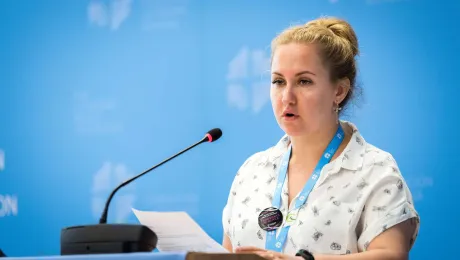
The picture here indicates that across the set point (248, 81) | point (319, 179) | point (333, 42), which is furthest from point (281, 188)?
point (248, 81)

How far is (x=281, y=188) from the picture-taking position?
2059 mm

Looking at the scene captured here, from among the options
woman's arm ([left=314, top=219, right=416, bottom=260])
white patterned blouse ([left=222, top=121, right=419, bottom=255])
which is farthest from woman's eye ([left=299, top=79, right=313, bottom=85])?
woman's arm ([left=314, top=219, right=416, bottom=260])

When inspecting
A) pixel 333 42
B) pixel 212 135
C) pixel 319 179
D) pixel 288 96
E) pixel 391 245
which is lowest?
pixel 391 245

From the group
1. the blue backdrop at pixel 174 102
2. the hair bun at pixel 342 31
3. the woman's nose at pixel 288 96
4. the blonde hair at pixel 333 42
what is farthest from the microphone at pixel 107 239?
the blue backdrop at pixel 174 102

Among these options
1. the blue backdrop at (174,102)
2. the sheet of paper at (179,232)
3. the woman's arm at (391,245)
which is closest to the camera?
the sheet of paper at (179,232)

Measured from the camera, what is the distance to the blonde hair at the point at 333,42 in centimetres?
207

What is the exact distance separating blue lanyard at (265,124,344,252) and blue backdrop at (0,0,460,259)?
39.2 inches

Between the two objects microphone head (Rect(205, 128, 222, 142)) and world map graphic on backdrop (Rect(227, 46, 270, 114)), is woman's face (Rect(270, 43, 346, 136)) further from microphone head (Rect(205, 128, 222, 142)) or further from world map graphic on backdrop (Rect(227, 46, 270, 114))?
world map graphic on backdrop (Rect(227, 46, 270, 114))

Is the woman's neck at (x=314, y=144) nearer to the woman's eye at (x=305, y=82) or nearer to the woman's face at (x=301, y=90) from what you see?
the woman's face at (x=301, y=90)

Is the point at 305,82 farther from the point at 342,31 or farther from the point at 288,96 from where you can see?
the point at 342,31

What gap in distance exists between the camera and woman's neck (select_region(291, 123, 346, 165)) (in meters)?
2.08

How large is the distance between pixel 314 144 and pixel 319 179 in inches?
5.2

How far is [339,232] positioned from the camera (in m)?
1.89

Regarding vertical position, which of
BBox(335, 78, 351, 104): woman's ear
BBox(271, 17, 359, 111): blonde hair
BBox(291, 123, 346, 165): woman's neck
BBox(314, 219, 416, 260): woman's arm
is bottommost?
BBox(314, 219, 416, 260): woman's arm
